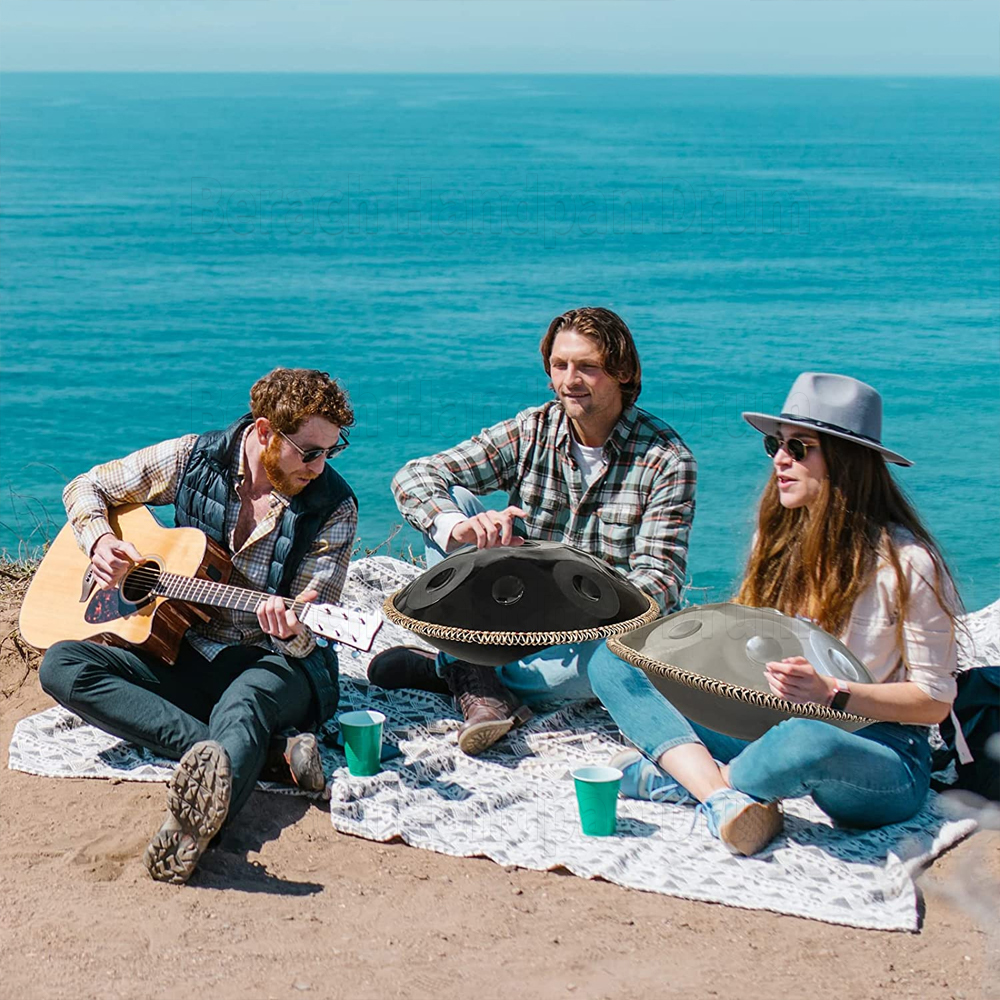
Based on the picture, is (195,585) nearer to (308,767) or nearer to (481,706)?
(308,767)

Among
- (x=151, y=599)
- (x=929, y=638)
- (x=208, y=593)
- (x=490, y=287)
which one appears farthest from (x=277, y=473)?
(x=490, y=287)

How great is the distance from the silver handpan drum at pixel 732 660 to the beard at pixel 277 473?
1065mm

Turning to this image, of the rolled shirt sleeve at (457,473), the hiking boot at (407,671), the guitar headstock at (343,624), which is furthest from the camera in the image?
the hiking boot at (407,671)

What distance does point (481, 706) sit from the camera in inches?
157

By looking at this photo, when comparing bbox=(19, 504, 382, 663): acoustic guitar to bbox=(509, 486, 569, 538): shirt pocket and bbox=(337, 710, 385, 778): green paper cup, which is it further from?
bbox=(509, 486, 569, 538): shirt pocket

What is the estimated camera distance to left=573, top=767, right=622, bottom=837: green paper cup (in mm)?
3424

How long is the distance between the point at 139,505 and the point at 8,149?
6350cm

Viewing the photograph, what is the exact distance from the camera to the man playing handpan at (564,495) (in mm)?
3988

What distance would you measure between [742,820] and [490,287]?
31.5 meters

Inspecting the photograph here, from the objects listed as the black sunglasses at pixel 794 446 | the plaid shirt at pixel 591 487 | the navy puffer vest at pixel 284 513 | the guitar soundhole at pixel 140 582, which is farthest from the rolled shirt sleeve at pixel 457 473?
the black sunglasses at pixel 794 446

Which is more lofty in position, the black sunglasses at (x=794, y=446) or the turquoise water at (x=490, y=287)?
the black sunglasses at (x=794, y=446)

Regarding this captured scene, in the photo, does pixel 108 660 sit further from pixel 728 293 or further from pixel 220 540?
pixel 728 293

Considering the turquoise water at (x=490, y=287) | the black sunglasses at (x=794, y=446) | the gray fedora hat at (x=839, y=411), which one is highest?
the gray fedora hat at (x=839, y=411)

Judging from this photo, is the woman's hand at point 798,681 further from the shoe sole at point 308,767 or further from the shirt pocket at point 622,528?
the shoe sole at point 308,767
